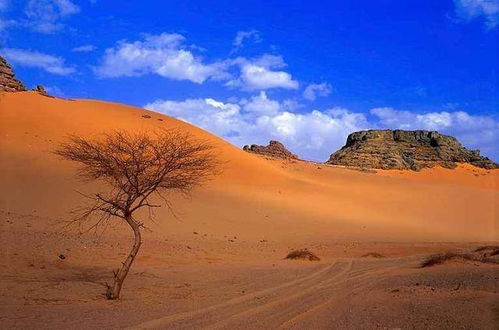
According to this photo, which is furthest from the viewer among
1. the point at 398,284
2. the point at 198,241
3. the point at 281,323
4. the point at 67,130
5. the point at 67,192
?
the point at 67,130

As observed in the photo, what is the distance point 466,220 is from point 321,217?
38.4ft

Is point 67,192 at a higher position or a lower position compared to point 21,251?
higher

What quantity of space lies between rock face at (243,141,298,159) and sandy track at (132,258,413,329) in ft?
146

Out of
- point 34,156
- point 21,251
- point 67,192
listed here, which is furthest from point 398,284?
point 34,156

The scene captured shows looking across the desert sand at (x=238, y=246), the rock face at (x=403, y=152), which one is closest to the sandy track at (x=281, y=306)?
the desert sand at (x=238, y=246)

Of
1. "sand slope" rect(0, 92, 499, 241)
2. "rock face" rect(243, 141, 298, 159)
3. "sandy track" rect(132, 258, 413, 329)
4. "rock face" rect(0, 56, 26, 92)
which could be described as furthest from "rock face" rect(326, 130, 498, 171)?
"sandy track" rect(132, 258, 413, 329)

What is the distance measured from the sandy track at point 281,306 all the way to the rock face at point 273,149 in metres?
44.6

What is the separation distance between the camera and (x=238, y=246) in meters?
20.1

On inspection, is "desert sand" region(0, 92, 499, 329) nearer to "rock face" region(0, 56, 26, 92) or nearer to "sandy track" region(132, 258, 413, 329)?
"sandy track" region(132, 258, 413, 329)

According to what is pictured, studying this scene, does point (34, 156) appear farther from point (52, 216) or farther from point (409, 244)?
point (409, 244)

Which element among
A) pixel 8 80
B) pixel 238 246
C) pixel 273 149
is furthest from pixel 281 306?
pixel 273 149

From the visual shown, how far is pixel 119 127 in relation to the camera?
1396 inches

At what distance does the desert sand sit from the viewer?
8.05 metres

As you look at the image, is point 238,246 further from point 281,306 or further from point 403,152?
point 403,152
